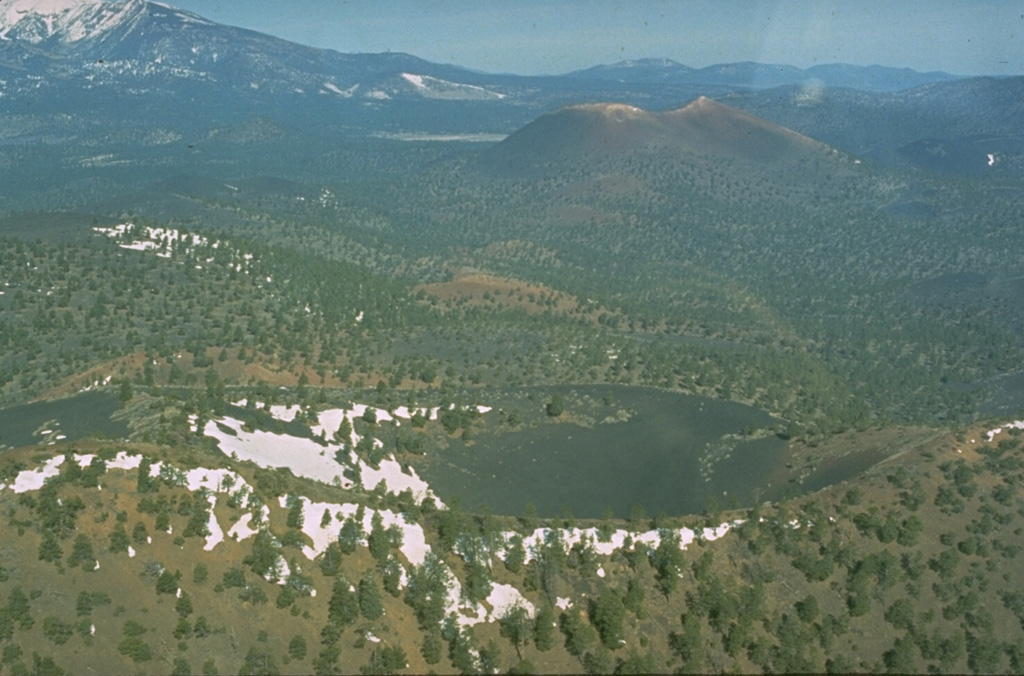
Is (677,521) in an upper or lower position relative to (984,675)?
upper

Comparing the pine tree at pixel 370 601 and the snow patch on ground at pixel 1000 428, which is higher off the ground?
the snow patch on ground at pixel 1000 428

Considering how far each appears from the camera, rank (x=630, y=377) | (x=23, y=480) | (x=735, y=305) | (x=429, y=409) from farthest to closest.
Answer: (x=735, y=305), (x=630, y=377), (x=429, y=409), (x=23, y=480)

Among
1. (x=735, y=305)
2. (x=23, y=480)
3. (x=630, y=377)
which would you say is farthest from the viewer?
(x=735, y=305)

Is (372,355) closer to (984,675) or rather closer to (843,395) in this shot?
(843,395)

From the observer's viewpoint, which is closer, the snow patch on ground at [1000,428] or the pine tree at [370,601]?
the pine tree at [370,601]

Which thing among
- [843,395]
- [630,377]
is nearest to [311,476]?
[630,377]

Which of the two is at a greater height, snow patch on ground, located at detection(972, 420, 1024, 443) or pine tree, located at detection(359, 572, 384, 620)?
snow patch on ground, located at detection(972, 420, 1024, 443)

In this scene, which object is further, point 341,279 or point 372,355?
point 341,279

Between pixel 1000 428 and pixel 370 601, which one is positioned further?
pixel 1000 428

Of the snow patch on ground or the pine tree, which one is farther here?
the snow patch on ground

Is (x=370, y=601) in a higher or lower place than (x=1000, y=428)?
lower
